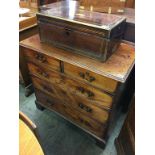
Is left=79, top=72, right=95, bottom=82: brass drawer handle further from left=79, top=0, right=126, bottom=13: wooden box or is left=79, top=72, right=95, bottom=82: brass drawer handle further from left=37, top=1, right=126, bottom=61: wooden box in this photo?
left=79, top=0, right=126, bottom=13: wooden box

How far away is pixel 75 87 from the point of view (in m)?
1.13

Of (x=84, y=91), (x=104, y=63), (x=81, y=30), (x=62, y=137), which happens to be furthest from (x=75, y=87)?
(x=62, y=137)

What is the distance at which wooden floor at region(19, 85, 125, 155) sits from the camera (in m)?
1.36

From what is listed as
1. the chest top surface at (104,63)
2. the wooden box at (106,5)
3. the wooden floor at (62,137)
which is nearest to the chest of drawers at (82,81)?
the chest top surface at (104,63)

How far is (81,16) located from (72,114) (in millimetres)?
855

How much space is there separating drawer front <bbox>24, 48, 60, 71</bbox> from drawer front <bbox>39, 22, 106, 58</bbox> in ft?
0.41

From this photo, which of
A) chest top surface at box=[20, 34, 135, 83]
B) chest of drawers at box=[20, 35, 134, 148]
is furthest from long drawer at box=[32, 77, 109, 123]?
chest top surface at box=[20, 34, 135, 83]

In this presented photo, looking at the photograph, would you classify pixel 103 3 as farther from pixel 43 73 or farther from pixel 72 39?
pixel 43 73

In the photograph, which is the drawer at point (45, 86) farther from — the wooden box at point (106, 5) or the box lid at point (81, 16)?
the wooden box at point (106, 5)

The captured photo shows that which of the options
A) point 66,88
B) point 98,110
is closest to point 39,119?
point 66,88

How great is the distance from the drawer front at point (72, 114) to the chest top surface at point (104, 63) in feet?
1.71
